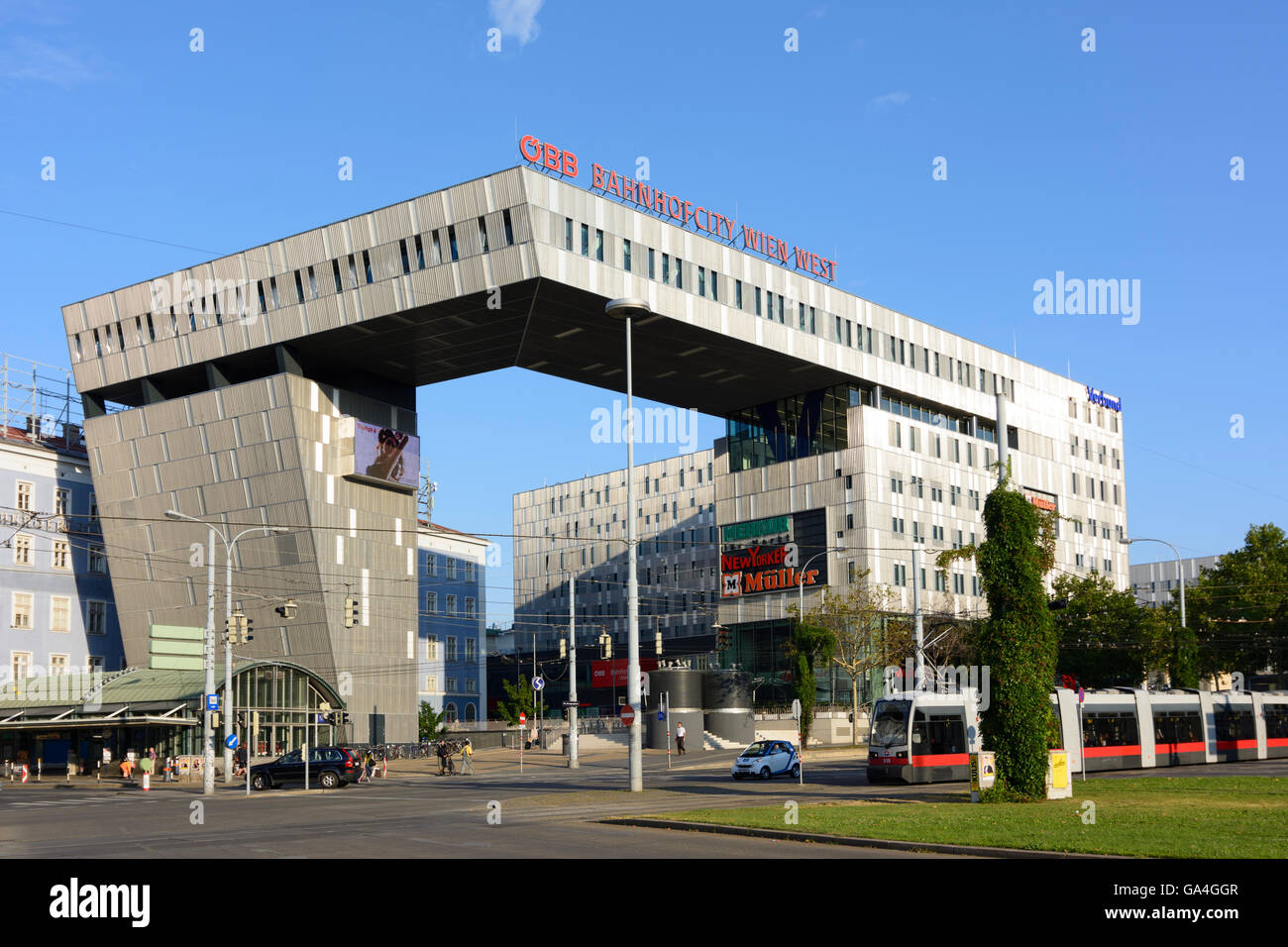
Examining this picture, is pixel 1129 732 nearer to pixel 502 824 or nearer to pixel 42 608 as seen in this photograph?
pixel 502 824

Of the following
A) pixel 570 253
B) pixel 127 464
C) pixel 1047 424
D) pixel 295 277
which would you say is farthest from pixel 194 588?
pixel 1047 424

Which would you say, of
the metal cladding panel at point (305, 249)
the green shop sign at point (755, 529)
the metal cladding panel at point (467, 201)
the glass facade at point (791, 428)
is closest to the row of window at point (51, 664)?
the metal cladding panel at point (305, 249)

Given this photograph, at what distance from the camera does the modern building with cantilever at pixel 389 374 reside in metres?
65.9

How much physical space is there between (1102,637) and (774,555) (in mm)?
23064

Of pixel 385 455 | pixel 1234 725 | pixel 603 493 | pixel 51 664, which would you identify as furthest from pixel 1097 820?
pixel 603 493

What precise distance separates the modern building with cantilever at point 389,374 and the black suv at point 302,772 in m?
18.2

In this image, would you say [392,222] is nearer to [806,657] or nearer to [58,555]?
[806,657]

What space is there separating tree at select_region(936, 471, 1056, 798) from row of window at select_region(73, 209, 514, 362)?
128 feet

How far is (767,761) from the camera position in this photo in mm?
44812

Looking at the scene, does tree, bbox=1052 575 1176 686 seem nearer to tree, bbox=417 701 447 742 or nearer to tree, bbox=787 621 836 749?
tree, bbox=787 621 836 749

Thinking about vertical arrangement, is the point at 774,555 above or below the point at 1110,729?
above

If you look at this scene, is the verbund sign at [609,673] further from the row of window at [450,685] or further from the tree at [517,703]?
the row of window at [450,685]

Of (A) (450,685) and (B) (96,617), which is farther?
(A) (450,685)

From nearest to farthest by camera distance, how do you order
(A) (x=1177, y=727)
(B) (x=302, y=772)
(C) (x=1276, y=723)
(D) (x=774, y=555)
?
(B) (x=302, y=772), (A) (x=1177, y=727), (C) (x=1276, y=723), (D) (x=774, y=555)
